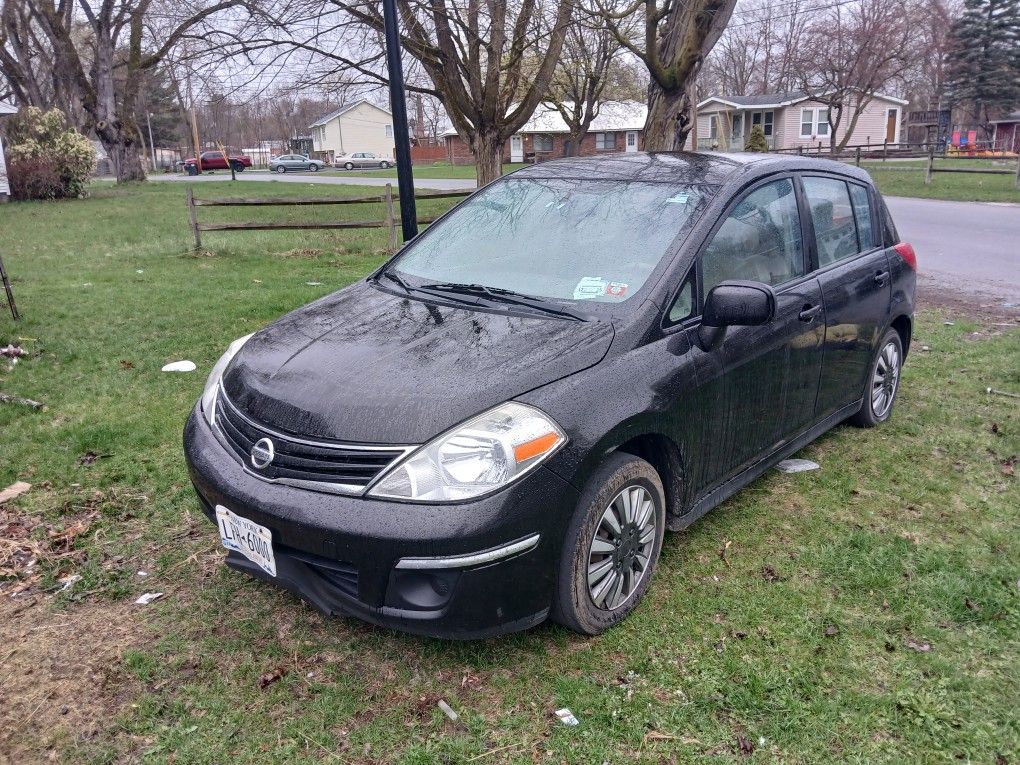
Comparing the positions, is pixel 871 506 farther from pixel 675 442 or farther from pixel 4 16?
pixel 4 16

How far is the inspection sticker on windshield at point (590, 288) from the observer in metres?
3.31

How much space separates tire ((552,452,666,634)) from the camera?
2.78 metres

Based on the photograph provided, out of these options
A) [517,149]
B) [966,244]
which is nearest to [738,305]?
[966,244]

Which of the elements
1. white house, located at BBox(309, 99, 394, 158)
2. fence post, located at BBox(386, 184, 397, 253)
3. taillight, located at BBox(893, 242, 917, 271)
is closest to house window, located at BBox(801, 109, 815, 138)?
white house, located at BBox(309, 99, 394, 158)

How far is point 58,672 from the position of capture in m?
2.86

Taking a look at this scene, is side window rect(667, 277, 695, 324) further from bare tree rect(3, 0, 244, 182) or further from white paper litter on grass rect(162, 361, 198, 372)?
bare tree rect(3, 0, 244, 182)

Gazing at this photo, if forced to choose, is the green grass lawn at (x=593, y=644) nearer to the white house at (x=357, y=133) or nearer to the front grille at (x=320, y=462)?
the front grille at (x=320, y=462)

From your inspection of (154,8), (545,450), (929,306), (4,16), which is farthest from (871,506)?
(4,16)

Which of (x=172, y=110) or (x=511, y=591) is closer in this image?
(x=511, y=591)

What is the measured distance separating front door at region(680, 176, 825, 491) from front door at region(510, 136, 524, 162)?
59.5 meters

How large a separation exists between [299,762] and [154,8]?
104 feet

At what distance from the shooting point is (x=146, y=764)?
2443 millimetres

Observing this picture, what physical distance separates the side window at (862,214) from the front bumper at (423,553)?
10.0 ft

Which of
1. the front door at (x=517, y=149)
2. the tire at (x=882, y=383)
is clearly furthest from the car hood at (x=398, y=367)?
the front door at (x=517, y=149)
